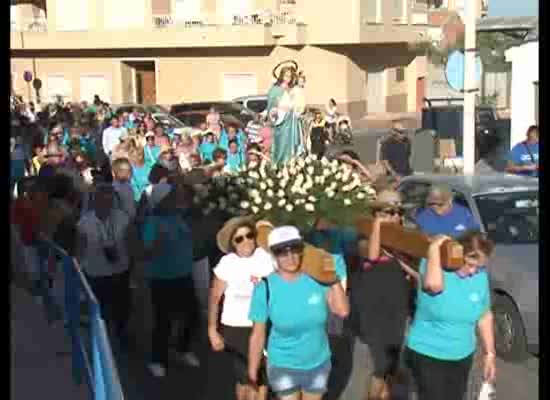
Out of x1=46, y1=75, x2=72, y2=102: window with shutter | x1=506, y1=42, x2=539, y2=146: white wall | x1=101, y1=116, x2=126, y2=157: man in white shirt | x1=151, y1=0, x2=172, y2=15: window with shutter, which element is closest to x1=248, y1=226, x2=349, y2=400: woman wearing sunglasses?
x1=101, y1=116, x2=126, y2=157: man in white shirt

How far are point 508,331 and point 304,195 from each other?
2149 mm

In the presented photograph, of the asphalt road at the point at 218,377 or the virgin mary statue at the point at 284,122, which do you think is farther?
the virgin mary statue at the point at 284,122

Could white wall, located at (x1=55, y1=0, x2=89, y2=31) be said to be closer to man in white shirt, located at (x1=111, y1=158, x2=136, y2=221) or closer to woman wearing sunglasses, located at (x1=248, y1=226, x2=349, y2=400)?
man in white shirt, located at (x1=111, y1=158, x2=136, y2=221)

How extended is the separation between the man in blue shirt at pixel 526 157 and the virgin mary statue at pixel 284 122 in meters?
2.98

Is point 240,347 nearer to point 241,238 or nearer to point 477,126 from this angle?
point 241,238

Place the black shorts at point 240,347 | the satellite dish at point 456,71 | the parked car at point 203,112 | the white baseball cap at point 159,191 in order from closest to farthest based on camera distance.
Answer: the black shorts at point 240,347 → the white baseball cap at point 159,191 → the satellite dish at point 456,71 → the parked car at point 203,112

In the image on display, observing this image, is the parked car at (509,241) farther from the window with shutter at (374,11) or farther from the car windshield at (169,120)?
the window with shutter at (374,11)

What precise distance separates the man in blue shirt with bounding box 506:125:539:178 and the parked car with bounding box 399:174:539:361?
10.6 ft

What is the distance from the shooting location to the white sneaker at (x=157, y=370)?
8.12m

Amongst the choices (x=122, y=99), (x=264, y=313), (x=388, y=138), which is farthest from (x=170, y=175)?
(x=122, y=99)

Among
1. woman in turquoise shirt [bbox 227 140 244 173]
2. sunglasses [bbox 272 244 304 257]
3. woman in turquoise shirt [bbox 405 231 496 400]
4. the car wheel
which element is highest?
sunglasses [bbox 272 244 304 257]

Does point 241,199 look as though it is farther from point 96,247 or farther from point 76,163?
point 76,163

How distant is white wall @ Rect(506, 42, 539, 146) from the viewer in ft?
66.5

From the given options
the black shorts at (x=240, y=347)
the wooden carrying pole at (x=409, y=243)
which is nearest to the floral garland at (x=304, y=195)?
the wooden carrying pole at (x=409, y=243)
